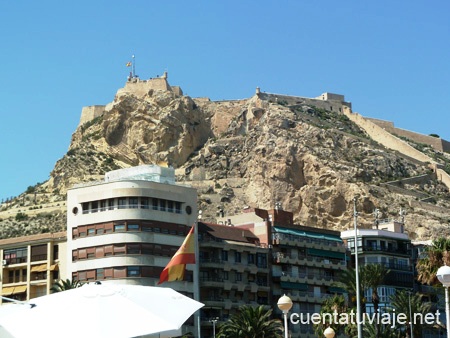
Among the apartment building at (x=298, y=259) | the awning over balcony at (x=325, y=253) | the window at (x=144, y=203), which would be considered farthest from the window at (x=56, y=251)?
the awning over balcony at (x=325, y=253)

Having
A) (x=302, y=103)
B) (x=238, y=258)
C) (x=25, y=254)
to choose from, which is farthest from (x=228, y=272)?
(x=302, y=103)

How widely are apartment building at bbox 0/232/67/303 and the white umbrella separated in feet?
185

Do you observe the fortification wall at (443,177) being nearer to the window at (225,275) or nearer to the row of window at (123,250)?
the window at (225,275)

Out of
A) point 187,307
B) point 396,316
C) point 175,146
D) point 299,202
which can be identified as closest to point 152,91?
point 175,146

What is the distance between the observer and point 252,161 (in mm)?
168250

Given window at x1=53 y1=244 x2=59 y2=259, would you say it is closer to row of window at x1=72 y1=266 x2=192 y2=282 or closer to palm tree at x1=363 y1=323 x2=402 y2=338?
row of window at x1=72 y1=266 x2=192 y2=282

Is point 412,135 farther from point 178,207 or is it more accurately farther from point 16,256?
point 16,256

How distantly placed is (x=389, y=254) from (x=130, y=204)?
30.9 meters

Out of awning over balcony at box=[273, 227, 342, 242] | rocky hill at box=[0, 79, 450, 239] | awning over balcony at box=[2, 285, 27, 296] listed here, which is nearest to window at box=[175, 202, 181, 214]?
awning over balcony at box=[273, 227, 342, 242]

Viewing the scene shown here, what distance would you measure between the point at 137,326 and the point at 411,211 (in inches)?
4734

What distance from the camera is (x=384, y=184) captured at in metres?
159

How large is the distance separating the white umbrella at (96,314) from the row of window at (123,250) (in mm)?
51188

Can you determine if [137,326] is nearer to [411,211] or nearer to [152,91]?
[411,211]

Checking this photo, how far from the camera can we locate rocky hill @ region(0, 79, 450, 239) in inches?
6019
